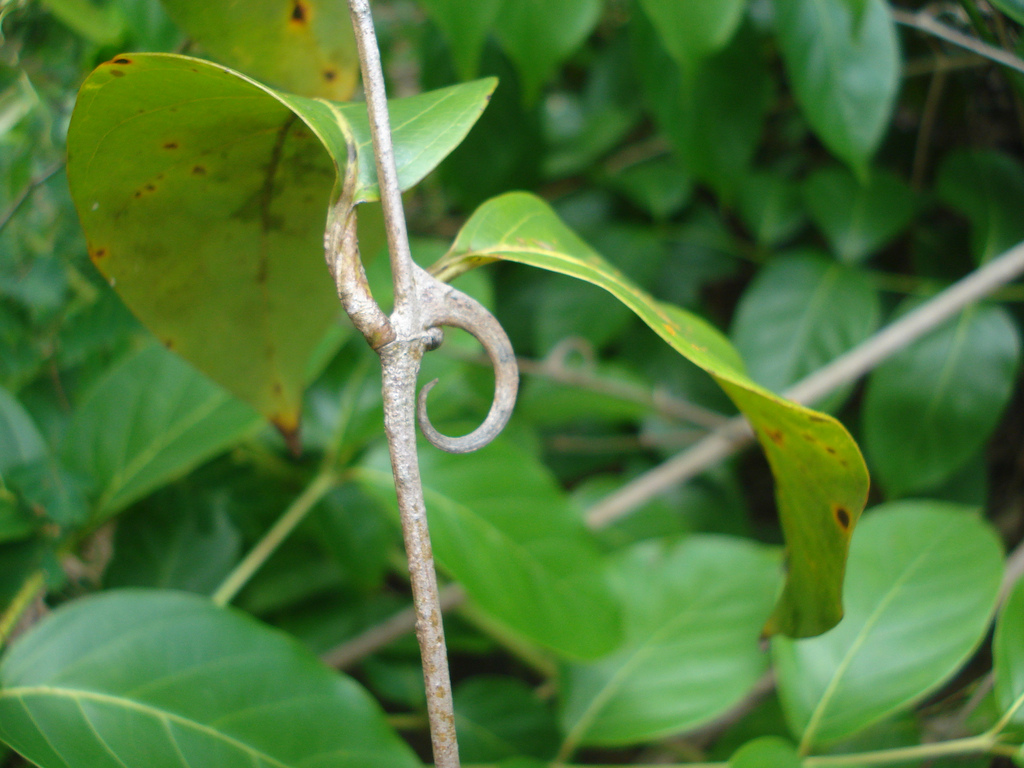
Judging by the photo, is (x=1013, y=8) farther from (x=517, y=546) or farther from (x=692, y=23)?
(x=517, y=546)

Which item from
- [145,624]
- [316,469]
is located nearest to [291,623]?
[316,469]

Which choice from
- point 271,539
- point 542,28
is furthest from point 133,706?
point 542,28

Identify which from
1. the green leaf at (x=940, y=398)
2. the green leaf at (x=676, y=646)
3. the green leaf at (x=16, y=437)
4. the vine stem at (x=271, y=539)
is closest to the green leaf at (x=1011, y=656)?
the green leaf at (x=676, y=646)

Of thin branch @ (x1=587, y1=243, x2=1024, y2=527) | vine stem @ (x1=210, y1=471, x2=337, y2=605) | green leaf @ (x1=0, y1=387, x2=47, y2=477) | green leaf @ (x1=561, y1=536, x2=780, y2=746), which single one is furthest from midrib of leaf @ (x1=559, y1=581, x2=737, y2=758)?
green leaf @ (x1=0, y1=387, x2=47, y2=477)

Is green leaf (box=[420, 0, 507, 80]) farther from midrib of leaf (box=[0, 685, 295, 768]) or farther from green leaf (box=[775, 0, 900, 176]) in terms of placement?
midrib of leaf (box=[0, 685, 295, 768])

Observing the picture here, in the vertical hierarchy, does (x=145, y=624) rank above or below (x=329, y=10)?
below

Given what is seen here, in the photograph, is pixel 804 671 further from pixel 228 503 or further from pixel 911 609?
pixel 228 503
